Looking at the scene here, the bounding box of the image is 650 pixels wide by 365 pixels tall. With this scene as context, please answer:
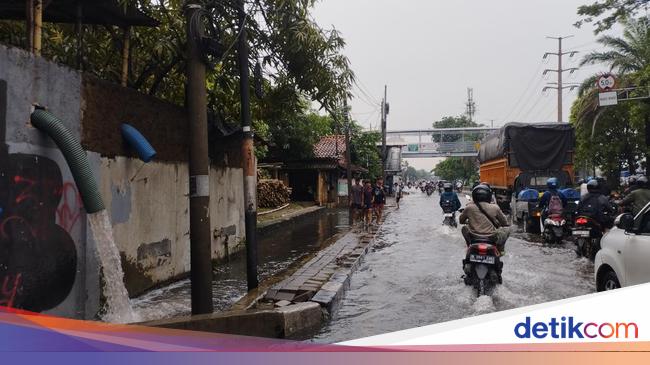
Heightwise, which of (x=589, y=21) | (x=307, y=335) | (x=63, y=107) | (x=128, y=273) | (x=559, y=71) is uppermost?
(x=559, y=71)

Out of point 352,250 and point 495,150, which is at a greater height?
point 495,150

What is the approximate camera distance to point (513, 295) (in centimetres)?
705

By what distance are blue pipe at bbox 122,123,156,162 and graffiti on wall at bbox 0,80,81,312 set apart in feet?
3.71

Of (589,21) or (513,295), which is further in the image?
(589,21)

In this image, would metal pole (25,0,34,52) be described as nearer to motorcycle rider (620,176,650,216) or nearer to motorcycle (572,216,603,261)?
motorcycle (572,216,603,261)

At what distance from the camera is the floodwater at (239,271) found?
6.44 meters

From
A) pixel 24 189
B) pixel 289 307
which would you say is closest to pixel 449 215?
pixel 289 307

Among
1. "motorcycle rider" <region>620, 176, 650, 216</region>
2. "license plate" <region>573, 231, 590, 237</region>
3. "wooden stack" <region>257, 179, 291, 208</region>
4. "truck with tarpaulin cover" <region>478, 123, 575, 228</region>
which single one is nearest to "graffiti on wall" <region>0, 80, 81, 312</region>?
"license plate" <region>573, 231, 590, 237</region>

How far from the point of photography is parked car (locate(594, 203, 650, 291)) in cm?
458

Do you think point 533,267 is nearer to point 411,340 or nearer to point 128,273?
point 128,273

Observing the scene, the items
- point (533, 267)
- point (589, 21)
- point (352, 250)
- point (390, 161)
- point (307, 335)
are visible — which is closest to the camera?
point (307, 335)

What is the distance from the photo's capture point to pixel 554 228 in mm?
11547

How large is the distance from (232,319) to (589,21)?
1408cm

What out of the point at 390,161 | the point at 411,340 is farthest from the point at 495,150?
the point at 390,161
